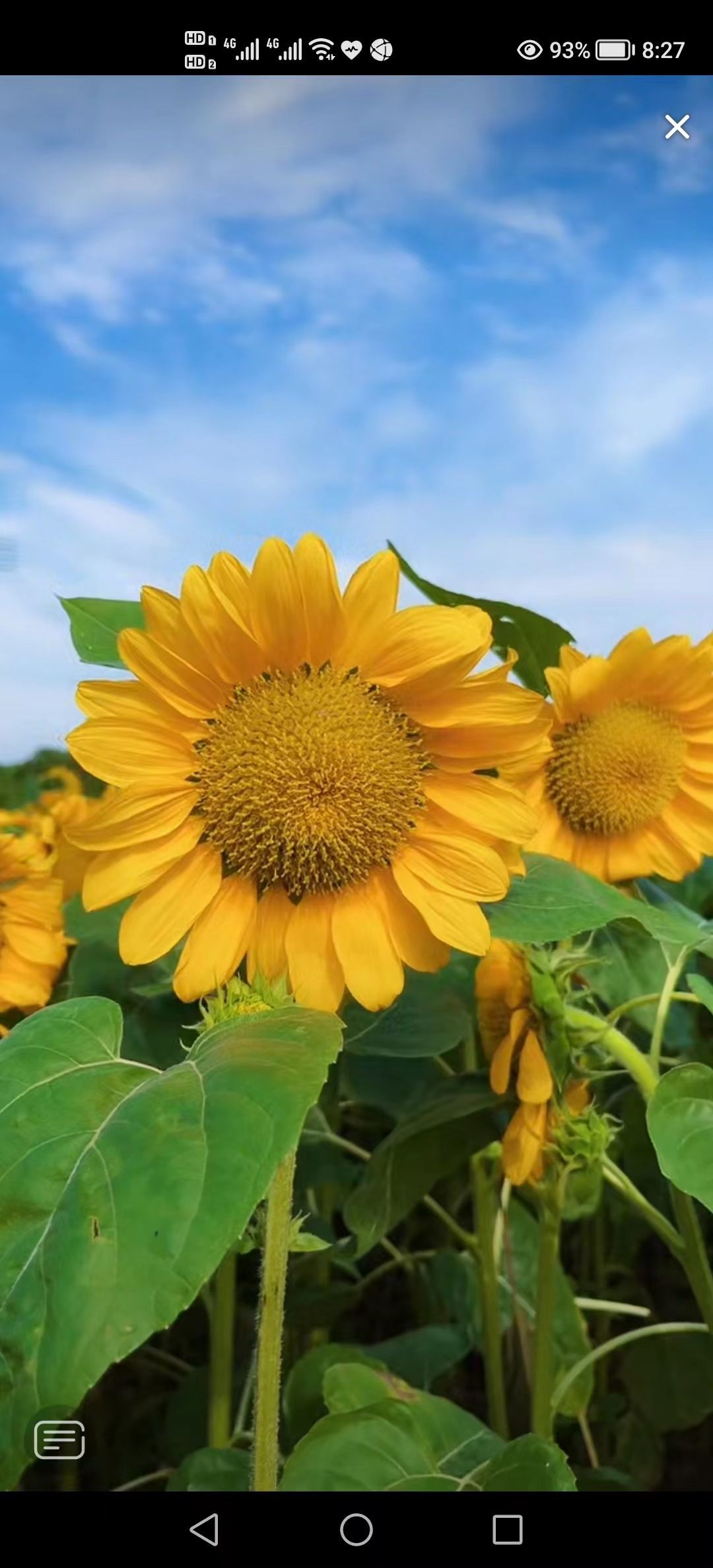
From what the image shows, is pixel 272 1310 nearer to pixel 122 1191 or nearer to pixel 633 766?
pixel 122 1191

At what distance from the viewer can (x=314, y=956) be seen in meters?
0.46

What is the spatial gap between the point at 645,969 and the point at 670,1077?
0.55 ft

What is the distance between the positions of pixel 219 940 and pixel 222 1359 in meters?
0.30

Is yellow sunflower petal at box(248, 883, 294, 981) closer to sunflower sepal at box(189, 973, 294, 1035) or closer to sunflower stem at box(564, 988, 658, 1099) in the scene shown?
sunflower sepal at box(189, 973, 294, 1035)

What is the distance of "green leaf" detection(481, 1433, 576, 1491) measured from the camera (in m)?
0.46

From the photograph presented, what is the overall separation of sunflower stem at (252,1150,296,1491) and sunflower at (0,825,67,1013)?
0.30 meters

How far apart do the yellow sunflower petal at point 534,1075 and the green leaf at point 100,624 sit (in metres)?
0.25

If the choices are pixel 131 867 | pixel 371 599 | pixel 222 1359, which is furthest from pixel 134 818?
pixel 222 1359

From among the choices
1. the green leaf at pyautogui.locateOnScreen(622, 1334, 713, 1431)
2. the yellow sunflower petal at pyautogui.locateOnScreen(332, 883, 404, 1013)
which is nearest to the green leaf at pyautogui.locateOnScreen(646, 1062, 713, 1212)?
the yellow sunflower petal at pyautogui.locateOnScreen(332, 883, 404, 1013)
